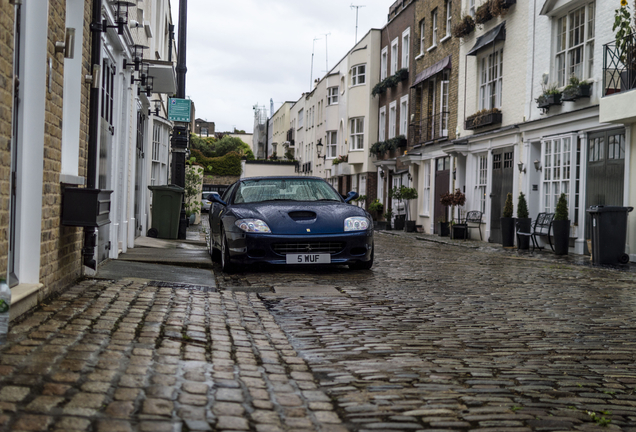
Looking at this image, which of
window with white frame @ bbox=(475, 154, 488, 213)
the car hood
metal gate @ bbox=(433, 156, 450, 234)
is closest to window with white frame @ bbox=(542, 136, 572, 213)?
window with white frame @ bbox=(475, 154, 488, 213)

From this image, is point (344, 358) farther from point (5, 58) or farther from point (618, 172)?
point (618, 172)

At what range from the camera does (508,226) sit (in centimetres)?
1977

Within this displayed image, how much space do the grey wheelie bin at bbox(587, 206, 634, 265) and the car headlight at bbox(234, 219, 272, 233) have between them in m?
7.11

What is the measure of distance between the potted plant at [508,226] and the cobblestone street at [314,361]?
11.6m

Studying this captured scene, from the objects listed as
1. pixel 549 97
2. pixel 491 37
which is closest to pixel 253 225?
pixel 549 97

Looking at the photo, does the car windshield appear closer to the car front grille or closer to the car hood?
the car hood

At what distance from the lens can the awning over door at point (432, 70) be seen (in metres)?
26.5

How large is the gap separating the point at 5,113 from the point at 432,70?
24.6m

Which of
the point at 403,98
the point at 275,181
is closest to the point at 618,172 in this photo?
the point at 275,181

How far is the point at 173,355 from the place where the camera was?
172 inches

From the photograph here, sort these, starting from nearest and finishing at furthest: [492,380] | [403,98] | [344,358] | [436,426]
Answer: [436,426], [492,380], [344,358], [403,98]

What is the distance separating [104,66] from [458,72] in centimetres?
1819

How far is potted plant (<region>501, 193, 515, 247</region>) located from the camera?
64.8 feet

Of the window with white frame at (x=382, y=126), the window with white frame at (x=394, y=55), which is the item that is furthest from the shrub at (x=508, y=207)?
the window with white frame at (x=382, y=126)
